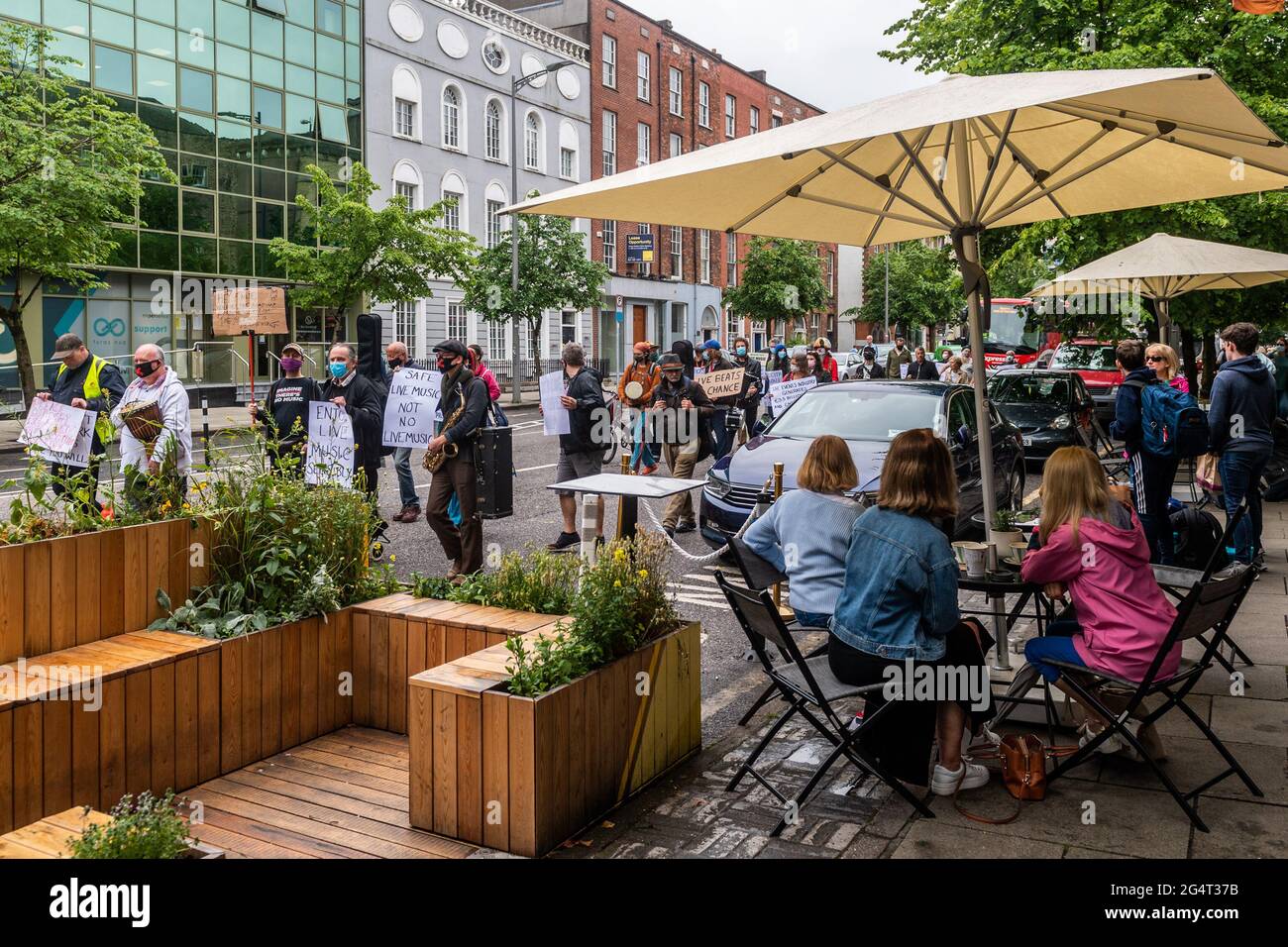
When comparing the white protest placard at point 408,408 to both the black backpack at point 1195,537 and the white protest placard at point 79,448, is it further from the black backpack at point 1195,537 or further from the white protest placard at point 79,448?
the black backpack at point 1195,537

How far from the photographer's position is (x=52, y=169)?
66.8ft

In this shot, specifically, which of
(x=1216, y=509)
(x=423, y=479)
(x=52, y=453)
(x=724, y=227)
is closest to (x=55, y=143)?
(x=423, y=479)

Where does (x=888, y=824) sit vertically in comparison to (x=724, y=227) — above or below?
below

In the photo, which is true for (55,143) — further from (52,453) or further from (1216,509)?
(1216,509)

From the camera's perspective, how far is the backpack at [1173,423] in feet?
28.2

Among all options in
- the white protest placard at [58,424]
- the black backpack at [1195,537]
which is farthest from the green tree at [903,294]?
the white protest placard at [58,424]

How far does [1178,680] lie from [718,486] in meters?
5.45

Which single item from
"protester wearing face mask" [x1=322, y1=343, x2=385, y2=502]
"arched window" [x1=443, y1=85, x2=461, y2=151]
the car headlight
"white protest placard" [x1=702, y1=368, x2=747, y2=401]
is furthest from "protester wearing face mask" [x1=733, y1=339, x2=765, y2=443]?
"arched window" [x1=443, y1=85, x2=461, y2=151]

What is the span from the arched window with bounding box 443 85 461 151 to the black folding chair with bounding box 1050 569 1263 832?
3875 cm

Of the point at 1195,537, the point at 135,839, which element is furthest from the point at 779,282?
the point at 135,839

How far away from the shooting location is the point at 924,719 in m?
4.51

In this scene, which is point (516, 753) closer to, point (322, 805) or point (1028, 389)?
point (322, 805)

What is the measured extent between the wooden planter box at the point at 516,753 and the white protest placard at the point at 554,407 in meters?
5.99

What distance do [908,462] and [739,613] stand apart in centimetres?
95
